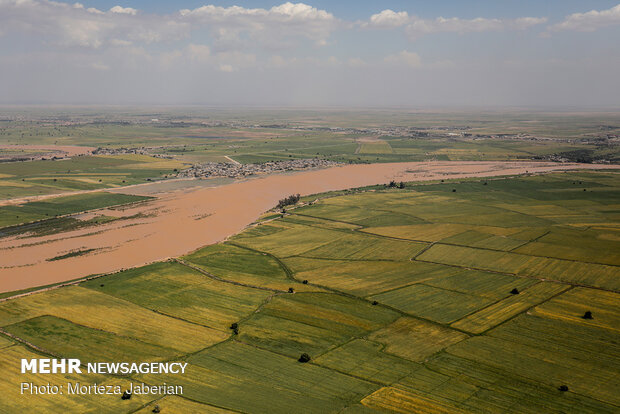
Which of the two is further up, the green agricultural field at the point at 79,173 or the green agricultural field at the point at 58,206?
the green agricultural field at the point at 79,173

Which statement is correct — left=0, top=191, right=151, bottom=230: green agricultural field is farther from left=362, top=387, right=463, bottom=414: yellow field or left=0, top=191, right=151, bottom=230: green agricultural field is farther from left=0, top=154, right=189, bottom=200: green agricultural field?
left=362, top=387, right=463, bottom=414: yellow field

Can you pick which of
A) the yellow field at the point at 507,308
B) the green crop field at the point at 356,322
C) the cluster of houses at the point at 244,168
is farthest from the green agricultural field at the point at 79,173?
the yellow field at the point at 507,308

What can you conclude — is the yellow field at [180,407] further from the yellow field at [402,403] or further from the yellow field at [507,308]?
the yellow field at [507,308]

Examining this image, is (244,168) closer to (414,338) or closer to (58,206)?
(58,206)

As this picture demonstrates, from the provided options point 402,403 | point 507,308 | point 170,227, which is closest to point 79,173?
point 170,227

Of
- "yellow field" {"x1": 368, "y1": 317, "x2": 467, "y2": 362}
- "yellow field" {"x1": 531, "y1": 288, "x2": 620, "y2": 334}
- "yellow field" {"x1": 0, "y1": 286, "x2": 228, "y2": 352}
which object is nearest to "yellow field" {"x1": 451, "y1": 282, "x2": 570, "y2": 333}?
"yellow field" {"x1": 531, "y1": 288, "x2": 620, "y2": 334}
